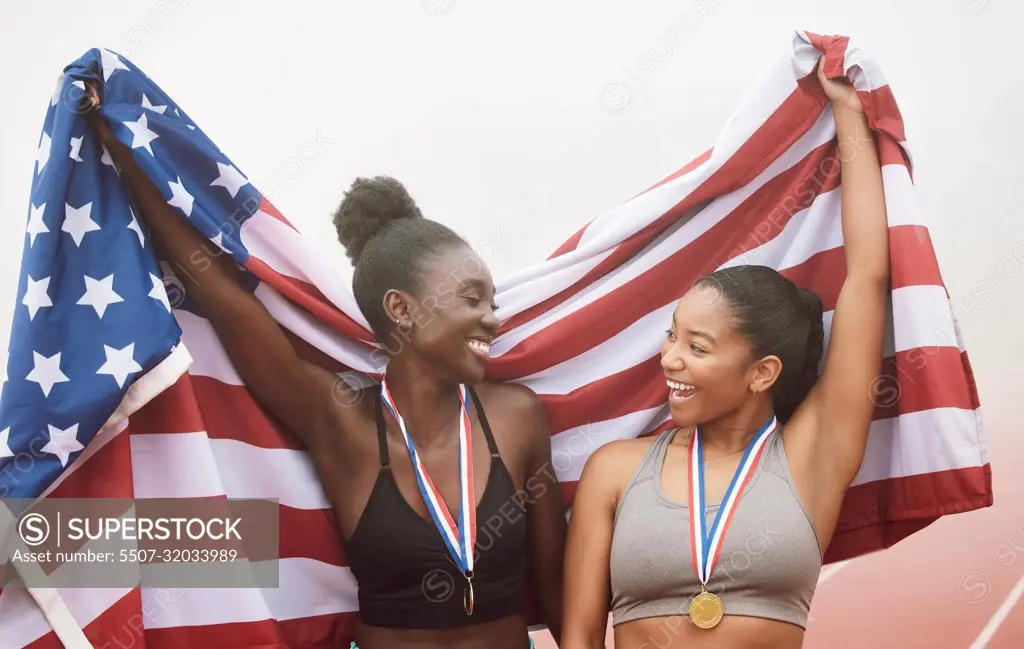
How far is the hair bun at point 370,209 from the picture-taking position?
7.23ft

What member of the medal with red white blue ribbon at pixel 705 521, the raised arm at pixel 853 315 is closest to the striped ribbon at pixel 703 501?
the medal with red white blue ribbon at pixel 705 521

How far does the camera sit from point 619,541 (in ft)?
6.50

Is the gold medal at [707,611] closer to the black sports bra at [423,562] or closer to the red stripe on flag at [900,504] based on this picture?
the black sports bra at [423,562]

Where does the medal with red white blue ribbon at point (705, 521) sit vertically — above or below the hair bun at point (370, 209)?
below

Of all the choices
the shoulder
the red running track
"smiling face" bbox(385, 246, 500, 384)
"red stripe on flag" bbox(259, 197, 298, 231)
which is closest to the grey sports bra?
the shoulder

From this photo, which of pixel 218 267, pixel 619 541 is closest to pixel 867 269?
pixel 619 541

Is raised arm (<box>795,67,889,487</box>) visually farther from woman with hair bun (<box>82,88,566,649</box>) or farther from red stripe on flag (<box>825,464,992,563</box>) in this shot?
woman with hair bun (<box>82,88,566,649</box>)

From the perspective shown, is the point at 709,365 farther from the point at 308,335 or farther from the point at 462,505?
the point at 308,335

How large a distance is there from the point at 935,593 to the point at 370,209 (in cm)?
218

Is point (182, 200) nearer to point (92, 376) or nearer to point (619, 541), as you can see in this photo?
point (92, 376)

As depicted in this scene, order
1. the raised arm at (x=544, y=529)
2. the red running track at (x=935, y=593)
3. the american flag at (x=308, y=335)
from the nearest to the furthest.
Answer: the american flag at (x=308, y=335)
the raised arm at (x=544, y=529)
the red running track at (x=935, y=593)

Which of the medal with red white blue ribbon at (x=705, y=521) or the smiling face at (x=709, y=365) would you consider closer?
the medal with red white blue ribbon at (x=705, y=521)

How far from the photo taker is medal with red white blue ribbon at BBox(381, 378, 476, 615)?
6.56 feet

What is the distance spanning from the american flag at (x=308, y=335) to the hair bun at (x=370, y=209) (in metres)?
0.10
